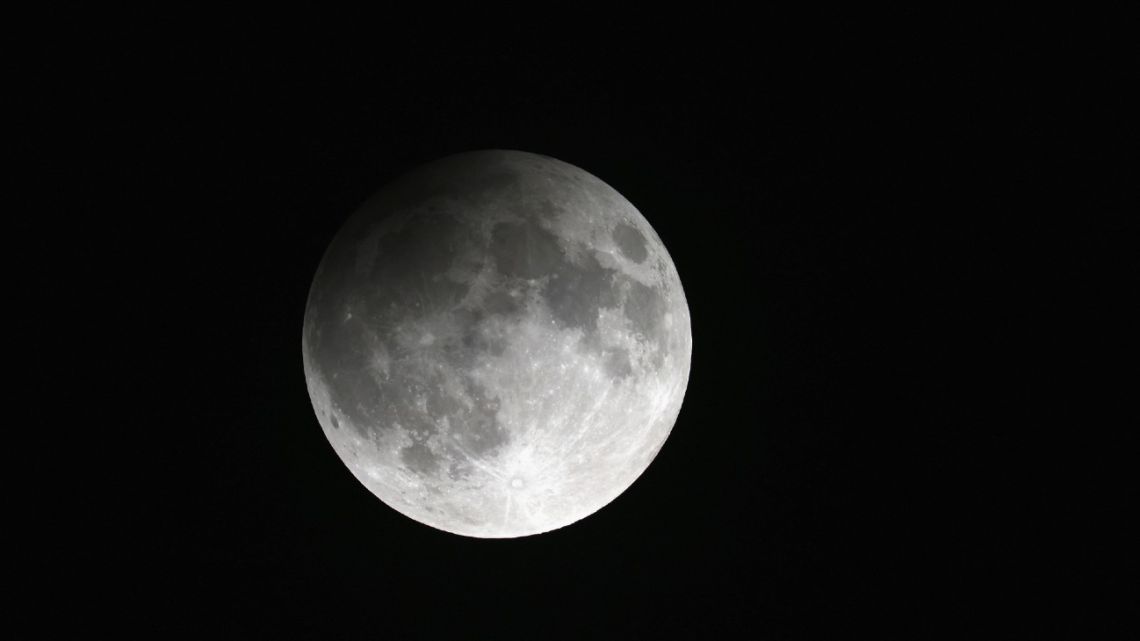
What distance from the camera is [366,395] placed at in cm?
294

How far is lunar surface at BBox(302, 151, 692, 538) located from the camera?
9.12 ft

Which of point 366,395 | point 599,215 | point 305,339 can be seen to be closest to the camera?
point 366,395

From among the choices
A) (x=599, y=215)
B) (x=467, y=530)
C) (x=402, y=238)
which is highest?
(x=599, y=215)

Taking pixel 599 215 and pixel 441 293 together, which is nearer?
pixel 441 293

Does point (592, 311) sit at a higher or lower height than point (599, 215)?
lower

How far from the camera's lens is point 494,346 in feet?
9.00

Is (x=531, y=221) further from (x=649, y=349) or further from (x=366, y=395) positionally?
(x=366, y=395)

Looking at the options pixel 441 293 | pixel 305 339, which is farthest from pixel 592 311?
pixel 305 339

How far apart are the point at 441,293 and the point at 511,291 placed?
0.27 metres

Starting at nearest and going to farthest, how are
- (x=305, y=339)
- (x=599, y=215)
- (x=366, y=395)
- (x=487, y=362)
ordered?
1. (x=487, y=362)
2. (x=366, y=395)
3. (x=599, y=215)
4. (x=305, y=339)

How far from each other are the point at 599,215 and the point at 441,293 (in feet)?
Answer: 2.62

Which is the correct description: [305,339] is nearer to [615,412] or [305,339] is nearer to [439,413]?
[439,413]

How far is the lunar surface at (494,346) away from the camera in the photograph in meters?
2.78

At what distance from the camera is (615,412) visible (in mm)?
2969
